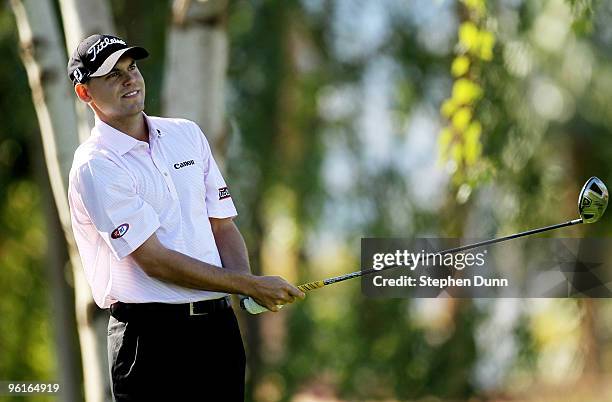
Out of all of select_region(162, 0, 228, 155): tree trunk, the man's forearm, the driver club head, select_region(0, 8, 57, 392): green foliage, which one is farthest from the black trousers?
select_region(0, 8, 57, 392): green foliage

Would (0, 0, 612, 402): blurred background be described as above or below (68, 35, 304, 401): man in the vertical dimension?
above

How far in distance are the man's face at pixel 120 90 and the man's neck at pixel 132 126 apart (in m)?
0.01

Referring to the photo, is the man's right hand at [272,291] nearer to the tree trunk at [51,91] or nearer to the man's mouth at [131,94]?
the man's mouth at [131,94]

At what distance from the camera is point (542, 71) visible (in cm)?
852

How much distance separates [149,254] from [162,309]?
175mm

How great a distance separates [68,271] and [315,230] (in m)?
2.54

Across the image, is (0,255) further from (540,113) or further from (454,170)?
(454,170)

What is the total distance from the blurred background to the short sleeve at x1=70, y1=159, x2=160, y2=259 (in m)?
3.81

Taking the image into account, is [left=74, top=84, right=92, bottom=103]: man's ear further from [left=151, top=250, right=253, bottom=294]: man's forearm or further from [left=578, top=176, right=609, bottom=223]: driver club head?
[left=578, top=176, right=609, bottom=223]: driver club head

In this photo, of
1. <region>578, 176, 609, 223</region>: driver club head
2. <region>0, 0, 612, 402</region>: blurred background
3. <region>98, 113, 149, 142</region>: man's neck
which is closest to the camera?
<region>98, 113, 149, 142</region>: man's neck

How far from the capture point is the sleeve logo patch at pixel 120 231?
3.13m

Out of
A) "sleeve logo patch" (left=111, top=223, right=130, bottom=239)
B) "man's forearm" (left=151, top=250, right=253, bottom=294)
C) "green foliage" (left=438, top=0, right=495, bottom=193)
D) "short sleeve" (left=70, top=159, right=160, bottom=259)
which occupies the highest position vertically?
"green foliage" (left=438, top=0, right=495, bottom=193)

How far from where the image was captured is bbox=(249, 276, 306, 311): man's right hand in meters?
3.25

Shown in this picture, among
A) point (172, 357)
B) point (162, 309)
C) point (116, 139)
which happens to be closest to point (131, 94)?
point (116, 139)
